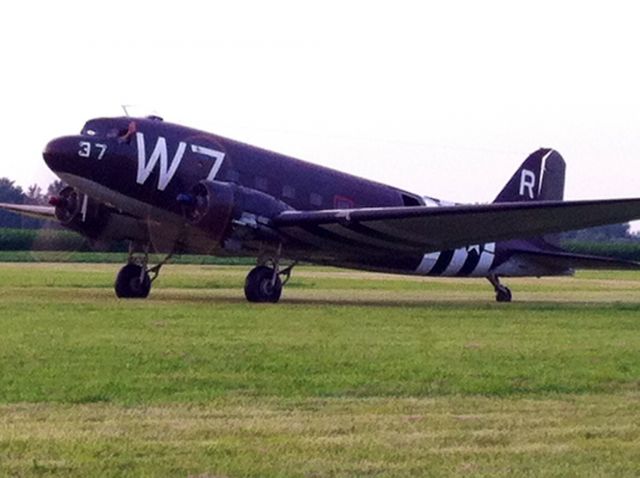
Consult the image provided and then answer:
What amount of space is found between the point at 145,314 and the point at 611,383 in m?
10.6

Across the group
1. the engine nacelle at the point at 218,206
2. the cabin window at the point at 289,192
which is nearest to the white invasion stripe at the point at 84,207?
the engine nacelle at the point at 218,206

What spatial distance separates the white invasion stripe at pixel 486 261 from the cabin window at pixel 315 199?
5395mm

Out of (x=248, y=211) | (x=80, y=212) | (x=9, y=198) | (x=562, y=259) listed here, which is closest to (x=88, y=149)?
(x=80, y=212)

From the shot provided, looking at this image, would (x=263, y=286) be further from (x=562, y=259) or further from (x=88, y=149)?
(x=562, y=259)

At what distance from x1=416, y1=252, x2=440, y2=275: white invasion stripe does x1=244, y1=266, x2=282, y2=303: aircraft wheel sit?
5.46 metres

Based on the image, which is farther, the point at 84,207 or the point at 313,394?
the point at 84,207

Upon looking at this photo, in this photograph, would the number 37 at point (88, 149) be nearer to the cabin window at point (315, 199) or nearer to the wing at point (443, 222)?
the wing at point (443, 222)

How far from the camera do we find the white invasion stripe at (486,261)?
110ft

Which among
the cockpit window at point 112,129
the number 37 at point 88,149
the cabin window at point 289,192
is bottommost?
the cabin window at point 289,192

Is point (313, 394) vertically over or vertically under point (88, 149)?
under

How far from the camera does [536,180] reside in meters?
34.9

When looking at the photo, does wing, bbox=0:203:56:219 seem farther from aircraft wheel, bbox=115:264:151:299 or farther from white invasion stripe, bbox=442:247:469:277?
white invasion stripe, bbox=442:247:469:277

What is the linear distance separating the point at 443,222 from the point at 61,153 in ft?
25.9

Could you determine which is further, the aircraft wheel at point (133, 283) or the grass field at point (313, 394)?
the aircraft wheel at point (133, 283)
